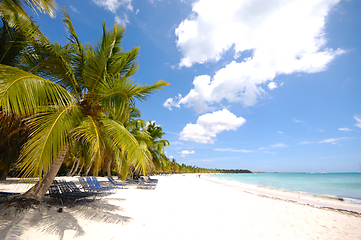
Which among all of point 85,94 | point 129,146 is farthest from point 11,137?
point 129,146

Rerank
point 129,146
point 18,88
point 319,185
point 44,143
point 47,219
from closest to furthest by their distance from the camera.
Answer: point 18,88, point 44,143, point 47,219, point 129,146, point 319,185

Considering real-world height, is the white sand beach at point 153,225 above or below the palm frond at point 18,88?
below

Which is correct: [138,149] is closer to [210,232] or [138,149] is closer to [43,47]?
[210,232]

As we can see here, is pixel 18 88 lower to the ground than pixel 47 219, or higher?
higher

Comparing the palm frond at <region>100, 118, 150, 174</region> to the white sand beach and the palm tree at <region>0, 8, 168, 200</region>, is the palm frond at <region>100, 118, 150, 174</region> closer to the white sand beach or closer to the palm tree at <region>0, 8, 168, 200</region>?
the palm tree at <region>0, 8, 168, 200</region>

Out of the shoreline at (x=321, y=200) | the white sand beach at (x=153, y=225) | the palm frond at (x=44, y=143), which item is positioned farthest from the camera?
the shoreline at (x=321, y=200)

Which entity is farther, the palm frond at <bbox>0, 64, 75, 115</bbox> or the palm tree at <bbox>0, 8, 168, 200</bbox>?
the palm tree at <bbox>0, 8, 168, 200</bbox>

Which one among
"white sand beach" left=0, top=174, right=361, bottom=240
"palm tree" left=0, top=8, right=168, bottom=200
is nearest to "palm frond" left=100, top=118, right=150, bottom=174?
"palm tree" left=0, top=8, right=168, bottom=200

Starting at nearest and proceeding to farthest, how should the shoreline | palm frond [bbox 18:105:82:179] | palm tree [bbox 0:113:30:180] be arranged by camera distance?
1. palm frond [bbox 18:105:82:179]
2. palm tree [bbox 0:113:30:180]
3. the shoreline

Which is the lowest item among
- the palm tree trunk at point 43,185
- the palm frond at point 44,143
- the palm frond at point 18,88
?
the palm tree trunk at point 43,185

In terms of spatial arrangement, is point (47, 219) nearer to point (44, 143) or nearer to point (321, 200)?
point (44, 143)

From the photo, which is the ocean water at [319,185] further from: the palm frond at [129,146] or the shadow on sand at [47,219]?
the shadow on sand at [47,219]

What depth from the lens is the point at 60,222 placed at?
13.3ft

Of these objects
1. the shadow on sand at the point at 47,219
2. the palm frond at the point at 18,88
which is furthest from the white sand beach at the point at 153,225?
the palm frond at the point at 18,88
